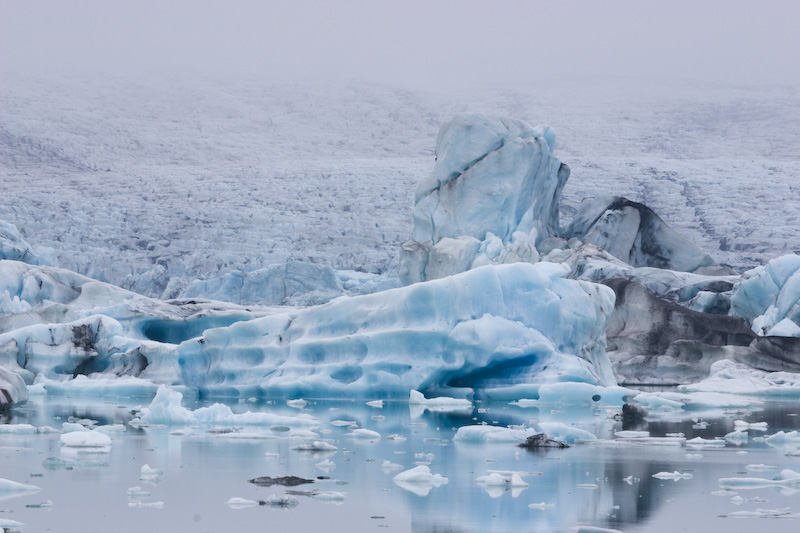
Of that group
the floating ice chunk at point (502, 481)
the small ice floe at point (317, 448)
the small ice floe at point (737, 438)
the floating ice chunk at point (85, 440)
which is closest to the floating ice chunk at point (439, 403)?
the small ice floe at point (737, 438)

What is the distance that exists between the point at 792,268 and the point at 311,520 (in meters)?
14.4

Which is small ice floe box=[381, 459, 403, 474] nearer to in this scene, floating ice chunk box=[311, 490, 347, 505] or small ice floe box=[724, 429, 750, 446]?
floating ice chunk box=[311, 490, 347, 505]

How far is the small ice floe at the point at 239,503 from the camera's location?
206 inches

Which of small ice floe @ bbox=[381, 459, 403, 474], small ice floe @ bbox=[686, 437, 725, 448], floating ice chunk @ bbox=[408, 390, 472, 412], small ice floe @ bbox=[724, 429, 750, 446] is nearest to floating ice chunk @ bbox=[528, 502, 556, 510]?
small ice floe @ bbox=[381, 459, 403, 474]

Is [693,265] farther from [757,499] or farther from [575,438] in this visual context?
[757,499]

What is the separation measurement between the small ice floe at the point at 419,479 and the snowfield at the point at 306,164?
18930mm

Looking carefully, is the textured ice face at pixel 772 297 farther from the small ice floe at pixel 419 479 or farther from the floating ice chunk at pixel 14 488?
the floating ice chunk at pixel 14 488

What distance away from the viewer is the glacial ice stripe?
38.5 ft

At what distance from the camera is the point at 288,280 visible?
22.6 meters

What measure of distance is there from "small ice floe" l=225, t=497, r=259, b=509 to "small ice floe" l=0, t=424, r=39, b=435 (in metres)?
3.50

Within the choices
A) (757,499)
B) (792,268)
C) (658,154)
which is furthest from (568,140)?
(757,499)

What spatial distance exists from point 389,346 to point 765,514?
685 cm

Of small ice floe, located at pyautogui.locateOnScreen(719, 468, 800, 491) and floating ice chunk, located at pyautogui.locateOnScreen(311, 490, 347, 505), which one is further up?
floating ice chunk, located at pyautogui.locateOnScreen(311, 490, 347, 505)

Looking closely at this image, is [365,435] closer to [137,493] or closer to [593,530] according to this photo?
[137,493]
